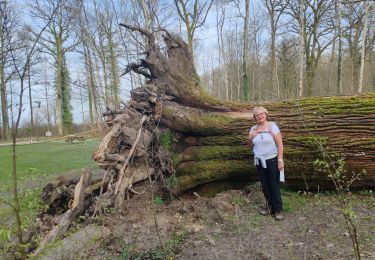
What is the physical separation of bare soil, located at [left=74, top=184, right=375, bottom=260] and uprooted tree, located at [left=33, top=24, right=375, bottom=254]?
0.39m

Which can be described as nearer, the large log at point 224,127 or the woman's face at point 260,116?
the woman's face at point 260,116

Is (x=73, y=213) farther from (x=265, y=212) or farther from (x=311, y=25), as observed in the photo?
(x=311, y=25)

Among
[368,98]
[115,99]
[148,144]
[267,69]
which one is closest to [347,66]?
[267,69]

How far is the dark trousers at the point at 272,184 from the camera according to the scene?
15.1 ft

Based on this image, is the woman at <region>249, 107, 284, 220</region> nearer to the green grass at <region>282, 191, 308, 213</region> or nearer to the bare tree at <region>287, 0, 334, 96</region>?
the green grass at <region>282, 191, 308, 213</region>

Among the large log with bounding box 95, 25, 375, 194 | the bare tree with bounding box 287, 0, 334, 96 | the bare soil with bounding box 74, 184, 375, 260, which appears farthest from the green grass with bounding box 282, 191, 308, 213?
the bare tree with bounding box 287, 0, 334, 96

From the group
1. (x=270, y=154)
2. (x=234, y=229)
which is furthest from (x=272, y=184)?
(x=234, y=229)

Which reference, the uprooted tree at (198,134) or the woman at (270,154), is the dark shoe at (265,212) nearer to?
the woman at (270,154)

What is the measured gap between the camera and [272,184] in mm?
4629

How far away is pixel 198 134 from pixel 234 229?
2.22m

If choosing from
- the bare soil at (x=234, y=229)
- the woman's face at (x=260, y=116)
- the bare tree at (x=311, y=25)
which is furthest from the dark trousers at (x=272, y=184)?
the bare tree at (x=311, y=25)

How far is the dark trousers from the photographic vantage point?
4.59 m

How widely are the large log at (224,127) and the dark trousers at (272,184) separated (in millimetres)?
649

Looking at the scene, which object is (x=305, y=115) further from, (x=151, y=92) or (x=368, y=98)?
(x=151, y=92)
